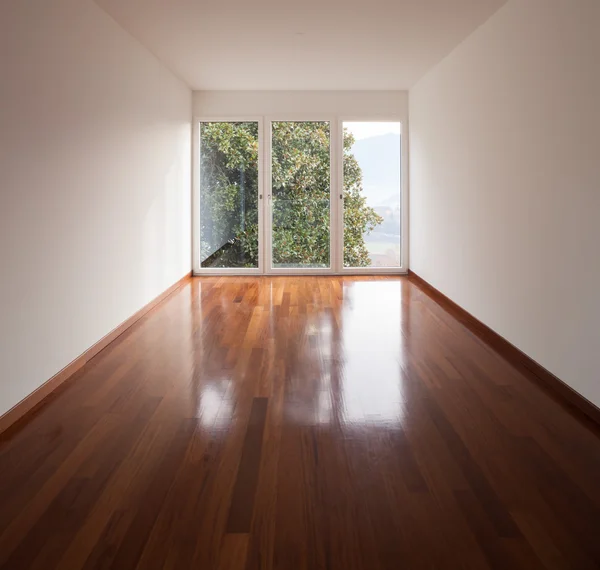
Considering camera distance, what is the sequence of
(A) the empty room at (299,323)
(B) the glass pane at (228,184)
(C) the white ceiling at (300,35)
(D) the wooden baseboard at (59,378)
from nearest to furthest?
1. (A) the empty room at (299,323)
2. (D) the wooden baseboard at (59,378)
3. (C) the white ceiling at (300,35)
4. (B) the glass pane at (228,184)

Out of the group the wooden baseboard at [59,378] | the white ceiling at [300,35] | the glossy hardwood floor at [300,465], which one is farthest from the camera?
the white ceiling at [300,35]

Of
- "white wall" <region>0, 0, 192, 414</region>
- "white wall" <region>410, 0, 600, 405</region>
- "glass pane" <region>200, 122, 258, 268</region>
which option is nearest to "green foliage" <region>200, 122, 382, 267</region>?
"glass pane" <region>200, 122, 258, 268</region>

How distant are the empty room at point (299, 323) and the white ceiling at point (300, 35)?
0.04 meters

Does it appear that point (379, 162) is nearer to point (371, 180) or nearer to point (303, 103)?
point (371, 180)

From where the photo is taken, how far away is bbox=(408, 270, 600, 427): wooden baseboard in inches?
123

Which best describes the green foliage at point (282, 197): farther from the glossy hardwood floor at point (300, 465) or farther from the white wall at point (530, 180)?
the glossy hardwood floor at point (300, 465)

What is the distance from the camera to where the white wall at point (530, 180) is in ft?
10.3

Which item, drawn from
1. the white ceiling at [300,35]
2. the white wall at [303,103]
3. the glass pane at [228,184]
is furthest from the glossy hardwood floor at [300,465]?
the white wall at [303,103]

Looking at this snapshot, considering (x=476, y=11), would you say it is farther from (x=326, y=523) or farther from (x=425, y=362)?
(x=326, y=523)

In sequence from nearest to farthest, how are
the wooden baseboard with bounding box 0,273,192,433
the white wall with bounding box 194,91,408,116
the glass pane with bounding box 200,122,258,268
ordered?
the wooden baseboard with bounding box 0,273,192,433 → the white wall with bounding box 194,91,408,116 → the glass pane with bounding box 200,122,258,268

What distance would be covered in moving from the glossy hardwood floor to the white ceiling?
265 centimetres

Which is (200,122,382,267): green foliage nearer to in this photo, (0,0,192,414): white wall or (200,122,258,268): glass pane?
(200,122,258,268): glass pane

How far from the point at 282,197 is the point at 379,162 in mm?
1483

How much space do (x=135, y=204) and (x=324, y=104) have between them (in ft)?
12.3
